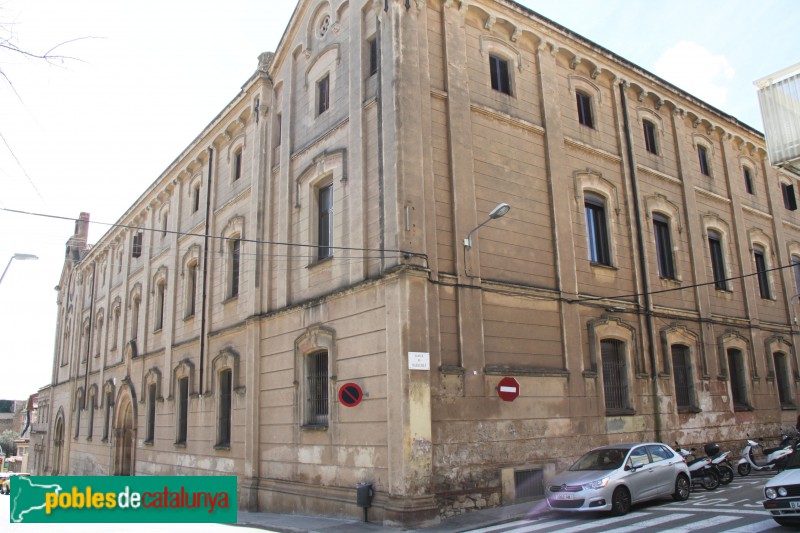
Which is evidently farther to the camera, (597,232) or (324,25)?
(597,232)

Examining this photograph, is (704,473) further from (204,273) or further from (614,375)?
(204,273)

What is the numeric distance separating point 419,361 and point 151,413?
1810cm

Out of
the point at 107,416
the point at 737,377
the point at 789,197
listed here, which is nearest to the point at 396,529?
the point at 737,377

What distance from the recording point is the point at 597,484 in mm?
12281

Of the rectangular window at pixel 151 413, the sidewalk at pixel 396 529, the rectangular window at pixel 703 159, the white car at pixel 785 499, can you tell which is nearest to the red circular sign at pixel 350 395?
the sidewalk at pixel 396 529

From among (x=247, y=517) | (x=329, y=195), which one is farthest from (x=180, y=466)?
(x=329, y=195)

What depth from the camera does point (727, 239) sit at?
23469 mm

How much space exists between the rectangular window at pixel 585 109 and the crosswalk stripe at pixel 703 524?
481 inches

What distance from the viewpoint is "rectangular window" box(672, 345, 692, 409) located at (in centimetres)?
1947

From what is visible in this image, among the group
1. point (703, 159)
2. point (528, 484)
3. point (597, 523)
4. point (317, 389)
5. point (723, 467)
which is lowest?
point (597, 523)

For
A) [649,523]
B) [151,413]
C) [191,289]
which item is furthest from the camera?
[151,413]

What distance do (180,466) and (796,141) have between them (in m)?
21.2

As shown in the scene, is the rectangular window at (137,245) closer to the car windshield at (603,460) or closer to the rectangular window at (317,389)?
the rectangular window at (317,389)

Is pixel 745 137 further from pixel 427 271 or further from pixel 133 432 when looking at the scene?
pixel 133 432
